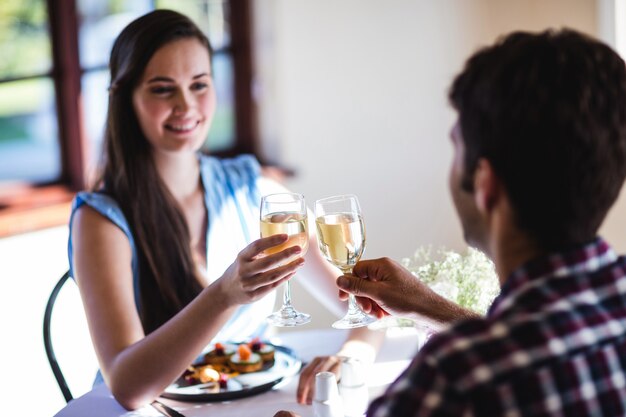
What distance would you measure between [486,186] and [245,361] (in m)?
0.96

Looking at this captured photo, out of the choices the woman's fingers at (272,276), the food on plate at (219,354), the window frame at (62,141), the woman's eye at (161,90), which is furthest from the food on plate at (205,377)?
the window frame at (62,141)

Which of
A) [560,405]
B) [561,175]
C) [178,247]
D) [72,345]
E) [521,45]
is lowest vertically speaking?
[72,345]

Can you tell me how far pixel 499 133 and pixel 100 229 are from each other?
1353 mm

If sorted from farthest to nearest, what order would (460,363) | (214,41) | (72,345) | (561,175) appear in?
(214,41)
(72,345)
(561,175)
(460,363)

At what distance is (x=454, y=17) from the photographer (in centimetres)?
397

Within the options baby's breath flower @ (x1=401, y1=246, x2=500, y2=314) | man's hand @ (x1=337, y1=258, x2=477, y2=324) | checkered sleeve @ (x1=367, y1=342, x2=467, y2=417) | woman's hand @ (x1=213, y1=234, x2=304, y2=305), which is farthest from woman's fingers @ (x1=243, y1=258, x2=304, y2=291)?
checkered sleeve @ (x1=367, y1=342, x2=467, y2=417)

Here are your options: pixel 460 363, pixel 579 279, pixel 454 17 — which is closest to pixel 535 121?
pixel 579 279

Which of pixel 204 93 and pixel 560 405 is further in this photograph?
pixel 204 93

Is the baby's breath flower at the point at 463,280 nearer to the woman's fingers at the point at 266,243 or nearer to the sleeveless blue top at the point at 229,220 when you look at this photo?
the woman's fingers at the point at 266,243

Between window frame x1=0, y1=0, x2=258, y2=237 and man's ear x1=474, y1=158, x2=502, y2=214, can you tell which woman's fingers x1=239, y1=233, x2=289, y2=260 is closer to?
man's ear x1=474, y1=158, x2=502, y2=214

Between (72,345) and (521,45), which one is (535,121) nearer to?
(521,45)

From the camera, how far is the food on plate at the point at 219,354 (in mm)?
1970

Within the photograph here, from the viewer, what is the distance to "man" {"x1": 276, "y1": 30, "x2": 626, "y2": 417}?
1.00 metres

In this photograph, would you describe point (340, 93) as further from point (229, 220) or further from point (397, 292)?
point (397, 292)
